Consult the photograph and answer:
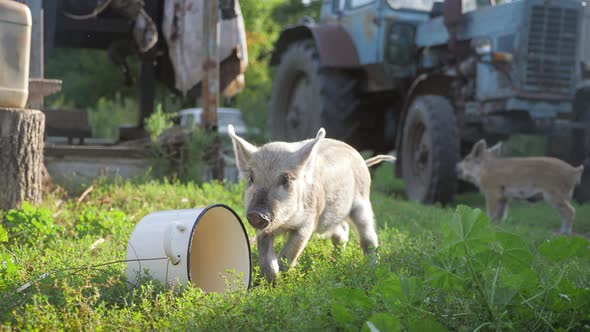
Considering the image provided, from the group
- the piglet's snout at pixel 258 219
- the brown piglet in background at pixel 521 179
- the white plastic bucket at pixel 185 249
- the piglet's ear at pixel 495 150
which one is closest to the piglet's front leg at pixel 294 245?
the white plastic bucket at pixel 185 249

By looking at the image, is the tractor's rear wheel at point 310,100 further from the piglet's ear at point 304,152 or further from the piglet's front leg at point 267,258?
the piglet's front leg at point 267,258

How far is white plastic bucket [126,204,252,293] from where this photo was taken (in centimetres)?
376

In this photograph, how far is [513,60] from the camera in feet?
28.5

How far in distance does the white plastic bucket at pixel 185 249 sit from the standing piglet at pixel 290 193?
0.14m

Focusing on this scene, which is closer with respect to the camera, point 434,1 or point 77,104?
point 434,1

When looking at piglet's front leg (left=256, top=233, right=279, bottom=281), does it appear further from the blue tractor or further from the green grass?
the blue tractor

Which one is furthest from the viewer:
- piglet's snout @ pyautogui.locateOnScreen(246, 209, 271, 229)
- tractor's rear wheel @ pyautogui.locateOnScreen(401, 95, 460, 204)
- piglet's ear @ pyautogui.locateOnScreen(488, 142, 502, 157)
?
piglet's ear @ pyautogui.locateOnScreen(488, 142, 502, 157)

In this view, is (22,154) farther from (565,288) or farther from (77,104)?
(77,104)

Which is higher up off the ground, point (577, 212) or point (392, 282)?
point (392, 282)

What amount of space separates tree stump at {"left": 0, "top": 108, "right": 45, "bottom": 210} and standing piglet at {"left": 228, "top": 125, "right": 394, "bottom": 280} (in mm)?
1778

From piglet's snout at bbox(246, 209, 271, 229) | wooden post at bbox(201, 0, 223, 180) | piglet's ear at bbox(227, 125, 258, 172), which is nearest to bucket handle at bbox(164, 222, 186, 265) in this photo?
piglet's snout at bbox(246, 209, 271, 229)

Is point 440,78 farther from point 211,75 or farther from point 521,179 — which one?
point 211,75

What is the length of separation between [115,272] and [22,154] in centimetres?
185

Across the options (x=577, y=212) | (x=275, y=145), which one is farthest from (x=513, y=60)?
(x=275, y=145)
